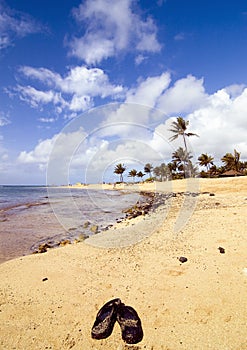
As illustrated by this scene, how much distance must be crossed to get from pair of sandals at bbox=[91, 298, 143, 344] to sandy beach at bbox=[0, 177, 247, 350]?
8 centimetres

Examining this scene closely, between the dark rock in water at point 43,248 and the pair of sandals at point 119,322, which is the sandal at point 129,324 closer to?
the pair of sandals at point 119,322

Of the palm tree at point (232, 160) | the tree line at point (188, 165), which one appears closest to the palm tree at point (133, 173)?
the tree line at point (188, 165)

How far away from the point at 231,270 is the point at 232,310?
127 centimetres

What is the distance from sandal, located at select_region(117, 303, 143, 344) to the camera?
10.5 ft

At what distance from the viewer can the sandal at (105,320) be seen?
330 centimetres

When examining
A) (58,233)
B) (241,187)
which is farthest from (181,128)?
(58,233)

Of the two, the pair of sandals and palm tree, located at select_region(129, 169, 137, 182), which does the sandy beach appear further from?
palm tree, located at select_region(129, 169, 137, 182)

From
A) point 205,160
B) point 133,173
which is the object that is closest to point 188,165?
point 205,160

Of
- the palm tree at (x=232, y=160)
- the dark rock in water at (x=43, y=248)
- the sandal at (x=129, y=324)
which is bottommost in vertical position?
the dark rock in water at (x=43, y=248)

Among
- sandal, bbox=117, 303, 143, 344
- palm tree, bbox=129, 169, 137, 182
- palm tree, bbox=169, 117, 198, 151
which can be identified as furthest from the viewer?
palm tree, bbox=129, 169, 137, 182

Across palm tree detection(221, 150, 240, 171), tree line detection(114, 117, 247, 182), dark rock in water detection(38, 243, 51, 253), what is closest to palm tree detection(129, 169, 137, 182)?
tree line detection(114, 117, 247, 182)

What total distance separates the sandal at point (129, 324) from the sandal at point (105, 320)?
0.30 feet

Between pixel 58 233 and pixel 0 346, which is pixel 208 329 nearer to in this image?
pixel 0 346

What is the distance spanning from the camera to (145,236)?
8.04m
